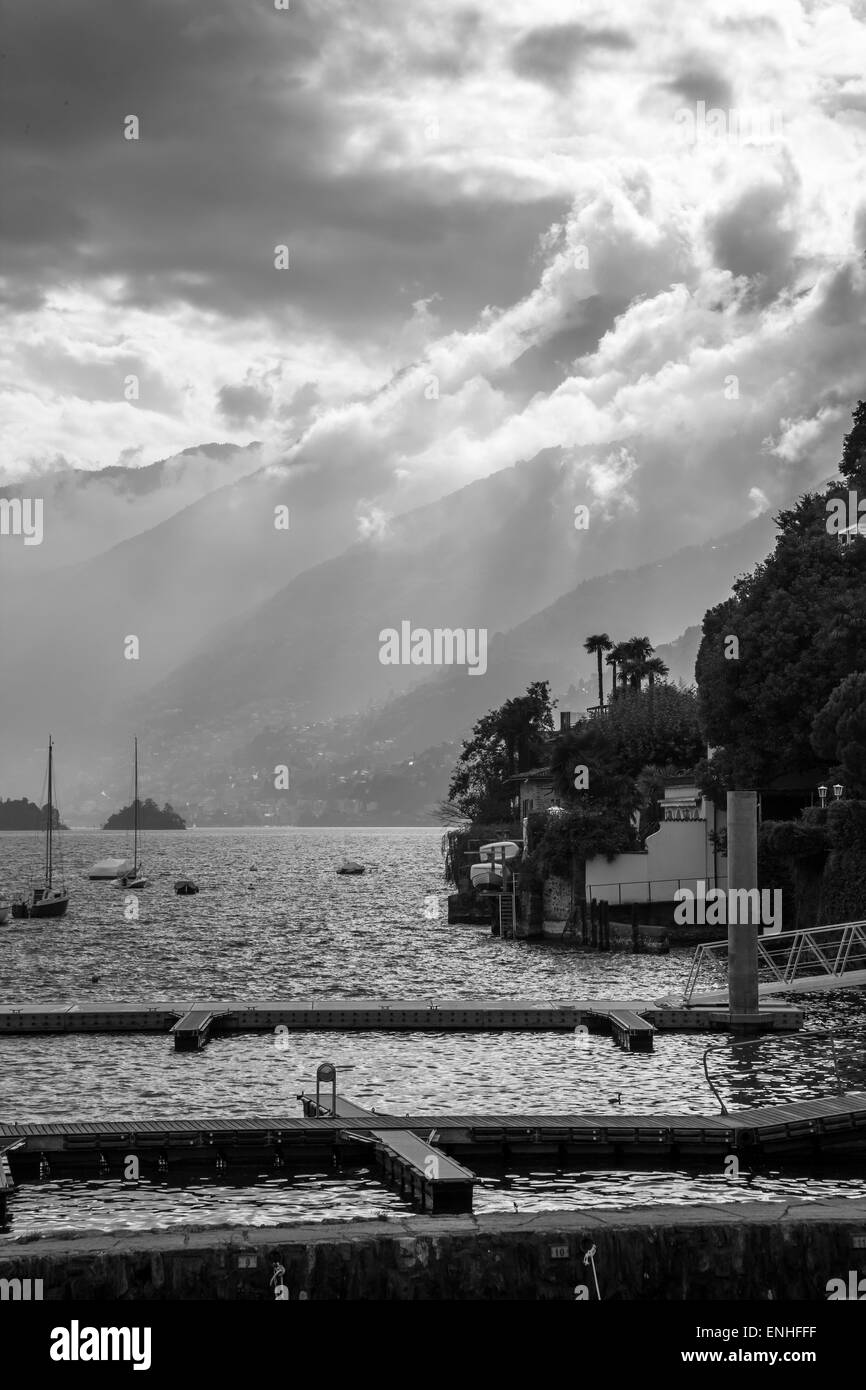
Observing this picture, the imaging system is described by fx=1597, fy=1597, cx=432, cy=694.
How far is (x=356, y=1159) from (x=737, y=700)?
56057 mm

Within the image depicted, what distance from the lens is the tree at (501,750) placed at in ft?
561

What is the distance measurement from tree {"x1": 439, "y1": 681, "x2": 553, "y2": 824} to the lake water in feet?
244

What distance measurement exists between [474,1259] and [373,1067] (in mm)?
23048

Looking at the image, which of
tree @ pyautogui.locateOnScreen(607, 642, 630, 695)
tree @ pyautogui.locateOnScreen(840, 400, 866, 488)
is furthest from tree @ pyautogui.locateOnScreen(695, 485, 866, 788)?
tree @ pyautogui.locateOnScreen(607, 642, 630, 695)

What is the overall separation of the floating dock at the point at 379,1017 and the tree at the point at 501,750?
113912mm

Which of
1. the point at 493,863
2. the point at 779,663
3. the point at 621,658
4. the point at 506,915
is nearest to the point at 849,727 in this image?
the point at 779,663

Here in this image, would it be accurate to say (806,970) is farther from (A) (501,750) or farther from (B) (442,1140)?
(A) (501,750)

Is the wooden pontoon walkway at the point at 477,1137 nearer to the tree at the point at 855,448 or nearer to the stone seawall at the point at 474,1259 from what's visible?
the stone seawall at the point at 474,1259

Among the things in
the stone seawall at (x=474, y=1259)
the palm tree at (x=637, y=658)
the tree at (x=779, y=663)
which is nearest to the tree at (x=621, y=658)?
the palm tree at (x=637, y=658)

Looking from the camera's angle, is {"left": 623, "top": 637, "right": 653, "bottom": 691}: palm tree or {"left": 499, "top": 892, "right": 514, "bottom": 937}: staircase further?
{"left": 623, "top": 637, "right": 653, "bottom": 691}: palm tree

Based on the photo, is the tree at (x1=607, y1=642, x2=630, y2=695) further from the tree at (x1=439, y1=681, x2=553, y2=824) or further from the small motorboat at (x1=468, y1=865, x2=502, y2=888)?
the small motorboat at (x1=468, y1=865, x2=502, y2=888)

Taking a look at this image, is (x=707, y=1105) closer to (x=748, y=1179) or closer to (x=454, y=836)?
(x=748, y=1179)

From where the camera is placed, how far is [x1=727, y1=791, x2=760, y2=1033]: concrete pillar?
47.6m
